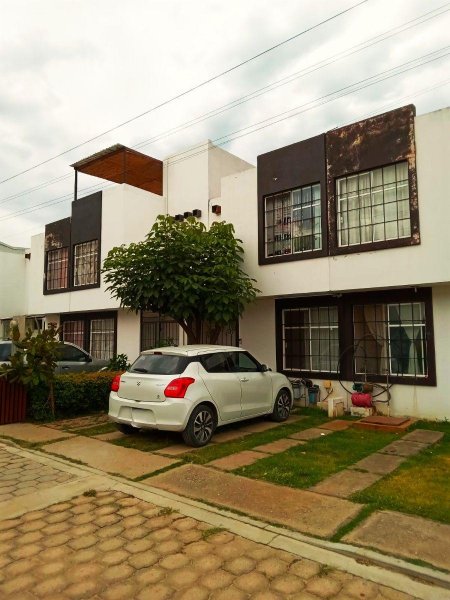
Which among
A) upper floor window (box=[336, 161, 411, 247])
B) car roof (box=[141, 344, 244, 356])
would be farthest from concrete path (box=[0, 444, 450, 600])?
upper floor window (box=[336, 161, 411, 247])

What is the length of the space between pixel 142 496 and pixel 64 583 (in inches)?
69.1

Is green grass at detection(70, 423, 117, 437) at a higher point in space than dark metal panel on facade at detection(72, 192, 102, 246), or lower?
lower

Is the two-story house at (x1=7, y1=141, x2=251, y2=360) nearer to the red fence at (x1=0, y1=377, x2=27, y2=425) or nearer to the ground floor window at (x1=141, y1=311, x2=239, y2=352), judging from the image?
the ground floor window at (x1=141, y1=311, x2=239, y2=352)

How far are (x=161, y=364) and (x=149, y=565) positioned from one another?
13.1 ft

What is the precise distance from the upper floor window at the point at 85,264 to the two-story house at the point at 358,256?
19.6 feet

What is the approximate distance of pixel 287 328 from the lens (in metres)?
11.7

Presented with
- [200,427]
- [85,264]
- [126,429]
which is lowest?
[126,429]

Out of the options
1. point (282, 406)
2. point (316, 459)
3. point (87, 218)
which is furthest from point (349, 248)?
point (87, 218)

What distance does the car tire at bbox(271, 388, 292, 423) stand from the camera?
360 inches

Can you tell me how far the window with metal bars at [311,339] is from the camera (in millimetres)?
10836

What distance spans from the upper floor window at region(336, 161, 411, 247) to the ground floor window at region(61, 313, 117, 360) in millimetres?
9120

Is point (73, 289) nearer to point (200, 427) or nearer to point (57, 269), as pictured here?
point (57, 269)

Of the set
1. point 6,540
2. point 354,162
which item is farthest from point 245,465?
point 354,162

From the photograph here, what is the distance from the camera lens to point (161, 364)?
738cm
